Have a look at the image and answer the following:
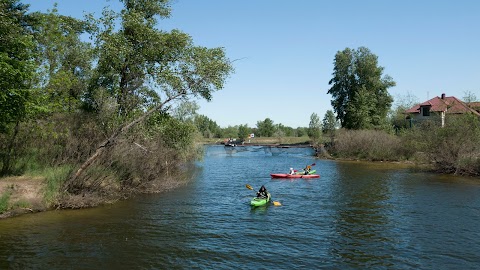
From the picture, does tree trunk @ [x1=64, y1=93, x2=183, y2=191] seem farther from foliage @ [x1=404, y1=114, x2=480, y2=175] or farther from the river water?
foliage @ [x1=404, y1=114, x2=480, y2=175]

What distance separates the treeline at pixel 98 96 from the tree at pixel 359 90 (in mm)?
48480

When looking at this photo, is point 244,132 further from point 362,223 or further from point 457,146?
point 362,223

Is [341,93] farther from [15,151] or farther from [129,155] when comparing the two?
[15,151]

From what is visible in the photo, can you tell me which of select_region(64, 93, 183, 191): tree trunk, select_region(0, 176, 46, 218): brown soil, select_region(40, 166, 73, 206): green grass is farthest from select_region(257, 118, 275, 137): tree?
select_region(0, 176, 46, 218): brown soil

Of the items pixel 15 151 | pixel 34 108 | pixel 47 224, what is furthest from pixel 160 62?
pixel 47 224

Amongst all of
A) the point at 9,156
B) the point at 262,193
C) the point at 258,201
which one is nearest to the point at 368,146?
the point at 262,193

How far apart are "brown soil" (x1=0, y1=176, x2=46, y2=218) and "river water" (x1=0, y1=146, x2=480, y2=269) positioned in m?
0.70

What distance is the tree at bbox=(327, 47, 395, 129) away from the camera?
230 ft

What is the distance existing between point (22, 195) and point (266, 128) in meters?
168

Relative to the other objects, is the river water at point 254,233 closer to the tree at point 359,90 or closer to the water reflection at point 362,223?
the water reflection at point 362,223

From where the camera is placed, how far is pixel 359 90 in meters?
71.4

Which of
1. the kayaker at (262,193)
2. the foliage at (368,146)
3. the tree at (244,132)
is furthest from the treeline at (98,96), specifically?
the tree at (244,132)

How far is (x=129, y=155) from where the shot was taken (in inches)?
1064

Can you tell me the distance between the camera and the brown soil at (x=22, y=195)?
19672 mm
